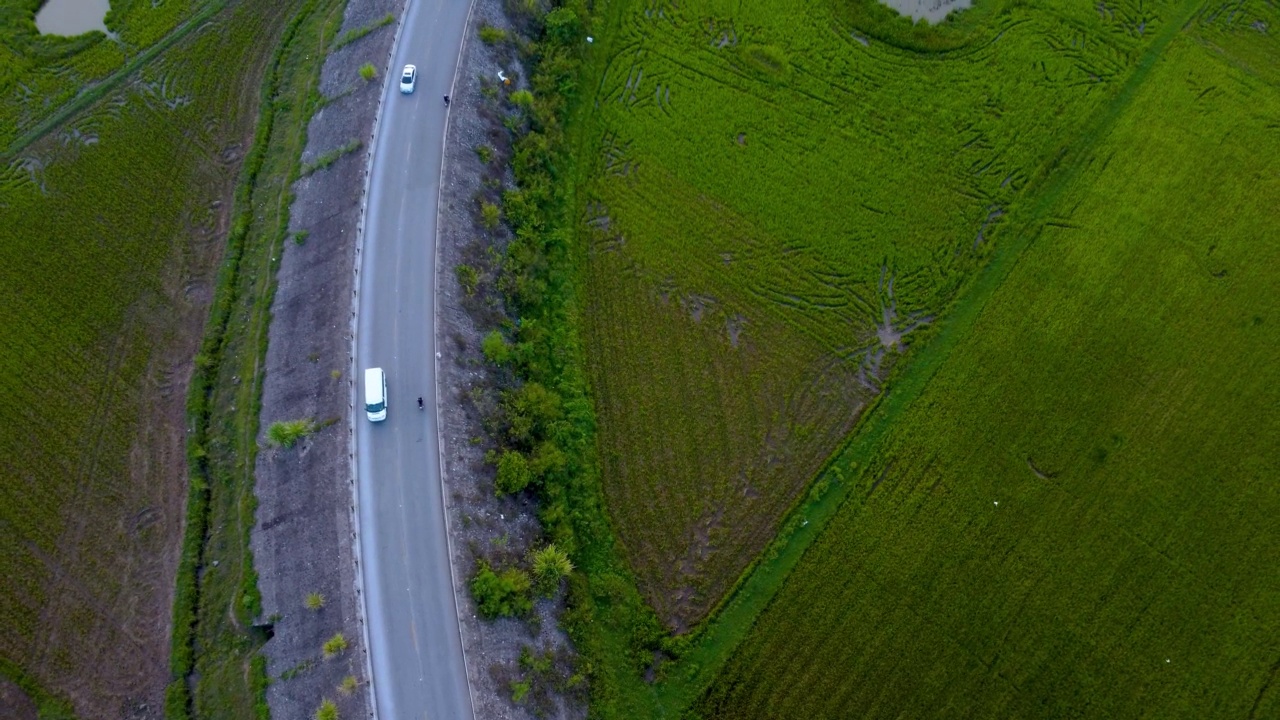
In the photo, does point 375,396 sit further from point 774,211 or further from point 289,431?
point 774,211

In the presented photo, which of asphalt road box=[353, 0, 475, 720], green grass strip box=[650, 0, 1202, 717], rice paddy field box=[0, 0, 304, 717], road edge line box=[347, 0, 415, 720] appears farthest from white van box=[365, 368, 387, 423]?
green grass strip box=[650, 0, 1202, 717]

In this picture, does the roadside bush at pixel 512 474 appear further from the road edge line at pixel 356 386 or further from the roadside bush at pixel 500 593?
the road edge line at pixel 356 386

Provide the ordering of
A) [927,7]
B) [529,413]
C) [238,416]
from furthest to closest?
[927,7] < [238,416] < [529,413]

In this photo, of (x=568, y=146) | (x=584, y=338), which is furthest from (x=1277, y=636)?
(x=568, y=146)

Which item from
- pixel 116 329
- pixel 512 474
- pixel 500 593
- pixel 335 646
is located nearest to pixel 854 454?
pixel 512 474

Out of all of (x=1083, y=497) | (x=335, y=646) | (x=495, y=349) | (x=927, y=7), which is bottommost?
(x=335, y=646)

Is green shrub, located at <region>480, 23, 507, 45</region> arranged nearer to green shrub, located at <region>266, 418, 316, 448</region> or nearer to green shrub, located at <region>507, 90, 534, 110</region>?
green shrub, located at <region>507, 90, 534, 110</region>

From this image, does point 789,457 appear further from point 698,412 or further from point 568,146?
point 568,146
